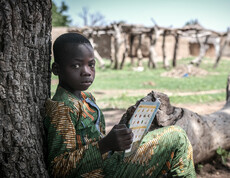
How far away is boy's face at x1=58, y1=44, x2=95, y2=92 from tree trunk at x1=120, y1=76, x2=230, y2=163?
69 centimetres

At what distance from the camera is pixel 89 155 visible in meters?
1.44

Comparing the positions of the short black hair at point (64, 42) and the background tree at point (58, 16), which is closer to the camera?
the short black hair at point (64, 42)

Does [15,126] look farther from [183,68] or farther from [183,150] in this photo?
[183,68]

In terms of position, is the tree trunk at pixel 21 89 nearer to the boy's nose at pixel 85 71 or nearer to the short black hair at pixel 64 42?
the short black hair at pixel 64 42

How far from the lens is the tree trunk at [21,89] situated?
1.37 m

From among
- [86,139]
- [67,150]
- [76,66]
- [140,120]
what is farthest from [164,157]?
[76,66]

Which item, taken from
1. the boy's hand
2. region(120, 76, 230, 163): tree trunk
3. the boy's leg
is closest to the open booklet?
the boy's hand

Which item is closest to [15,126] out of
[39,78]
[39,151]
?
[39,151]

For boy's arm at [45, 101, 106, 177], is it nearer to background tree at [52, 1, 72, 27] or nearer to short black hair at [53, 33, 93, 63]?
short black hair at [53, 33, 93, 63]

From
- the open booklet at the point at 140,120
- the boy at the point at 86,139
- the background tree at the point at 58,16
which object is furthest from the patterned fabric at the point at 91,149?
the background tree at the point at 58,16

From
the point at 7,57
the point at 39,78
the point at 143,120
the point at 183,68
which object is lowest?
the point at 183,68

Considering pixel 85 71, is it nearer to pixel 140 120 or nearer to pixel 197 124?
pixel 140 120

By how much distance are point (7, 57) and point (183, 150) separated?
4.01ft

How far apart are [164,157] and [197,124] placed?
1.16 m
